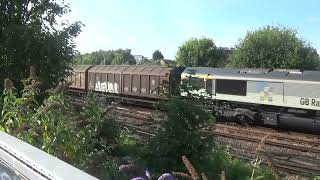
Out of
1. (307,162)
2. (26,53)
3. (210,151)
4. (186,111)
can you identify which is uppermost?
(26,53)

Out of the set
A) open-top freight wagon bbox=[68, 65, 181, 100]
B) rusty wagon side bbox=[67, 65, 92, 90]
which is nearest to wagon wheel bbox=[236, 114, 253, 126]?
open-top freight wagon bbox=[68, 65, 181, 100]

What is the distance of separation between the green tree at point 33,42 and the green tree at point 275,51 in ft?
153

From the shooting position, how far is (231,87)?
2295 centimetres

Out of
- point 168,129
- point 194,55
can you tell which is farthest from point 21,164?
point 194,55

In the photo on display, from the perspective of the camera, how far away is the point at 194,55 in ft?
234

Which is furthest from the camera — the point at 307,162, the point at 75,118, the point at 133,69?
the point at 133,69

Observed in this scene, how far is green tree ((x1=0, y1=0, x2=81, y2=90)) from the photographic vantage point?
10.0 meters

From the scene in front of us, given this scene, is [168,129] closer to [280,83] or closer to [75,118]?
[75,118]

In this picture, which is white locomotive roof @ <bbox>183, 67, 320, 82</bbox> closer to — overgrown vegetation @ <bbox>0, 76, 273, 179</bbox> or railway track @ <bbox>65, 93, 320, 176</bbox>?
railway track @ <bbox>65, 93, 320, 176</bbox>

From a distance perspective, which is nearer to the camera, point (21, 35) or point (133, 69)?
point (21, 35)

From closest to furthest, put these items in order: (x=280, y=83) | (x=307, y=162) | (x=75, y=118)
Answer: (x=75, y=118) → (x=307, y=162) → (x=280, y=83)

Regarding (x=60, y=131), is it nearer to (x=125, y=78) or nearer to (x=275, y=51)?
(x=125, y=78)

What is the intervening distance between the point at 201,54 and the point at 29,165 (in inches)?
2708

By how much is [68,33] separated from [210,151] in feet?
16.2
